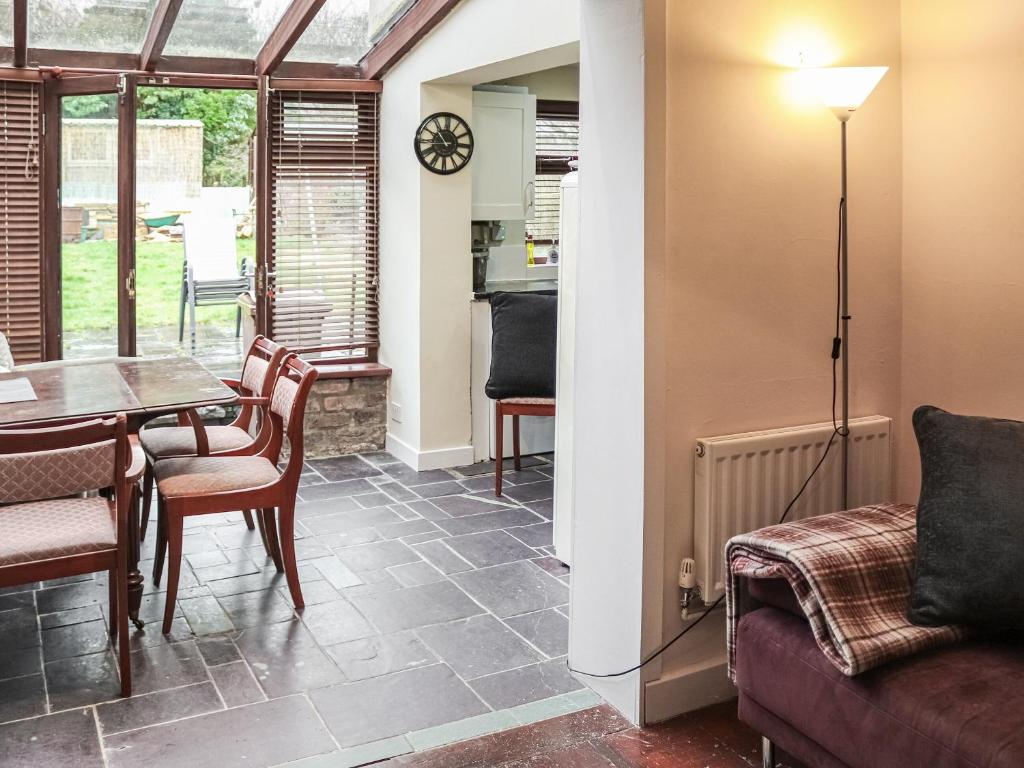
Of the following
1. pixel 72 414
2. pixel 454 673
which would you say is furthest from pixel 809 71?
pixel 72 414

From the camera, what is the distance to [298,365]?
4.05 metres

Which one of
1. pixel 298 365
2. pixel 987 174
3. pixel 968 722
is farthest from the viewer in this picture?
pixel 298 365

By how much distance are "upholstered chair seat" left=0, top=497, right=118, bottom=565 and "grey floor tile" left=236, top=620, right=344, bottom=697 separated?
640 millimetres

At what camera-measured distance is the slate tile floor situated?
2934mm

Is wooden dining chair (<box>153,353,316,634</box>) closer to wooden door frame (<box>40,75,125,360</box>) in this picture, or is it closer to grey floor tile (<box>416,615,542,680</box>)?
grey floor tile (<box>416,615,542,680</box>)

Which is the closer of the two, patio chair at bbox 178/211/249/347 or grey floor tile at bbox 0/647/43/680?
grey floor tile at bbox 0/647/43/680

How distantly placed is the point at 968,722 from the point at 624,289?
1409 millimetres

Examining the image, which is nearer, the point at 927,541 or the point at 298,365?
the point at 927,541

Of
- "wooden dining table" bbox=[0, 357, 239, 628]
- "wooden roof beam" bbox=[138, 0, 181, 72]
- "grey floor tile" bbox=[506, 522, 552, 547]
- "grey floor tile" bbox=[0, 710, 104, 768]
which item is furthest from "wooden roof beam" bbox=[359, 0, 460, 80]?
"grey floor tile" bbox=[0, 710, 104, 768]

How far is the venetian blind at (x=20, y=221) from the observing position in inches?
219

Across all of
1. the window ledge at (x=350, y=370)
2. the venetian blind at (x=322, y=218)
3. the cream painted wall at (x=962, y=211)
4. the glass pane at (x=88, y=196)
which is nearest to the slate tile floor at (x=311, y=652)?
the window ledge at (x=350, y=370)

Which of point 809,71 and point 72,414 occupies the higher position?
point 809,71

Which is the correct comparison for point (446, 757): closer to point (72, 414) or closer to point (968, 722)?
point (968, 722)

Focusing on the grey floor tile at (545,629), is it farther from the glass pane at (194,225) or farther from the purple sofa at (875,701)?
the glass pane at (194,225)
